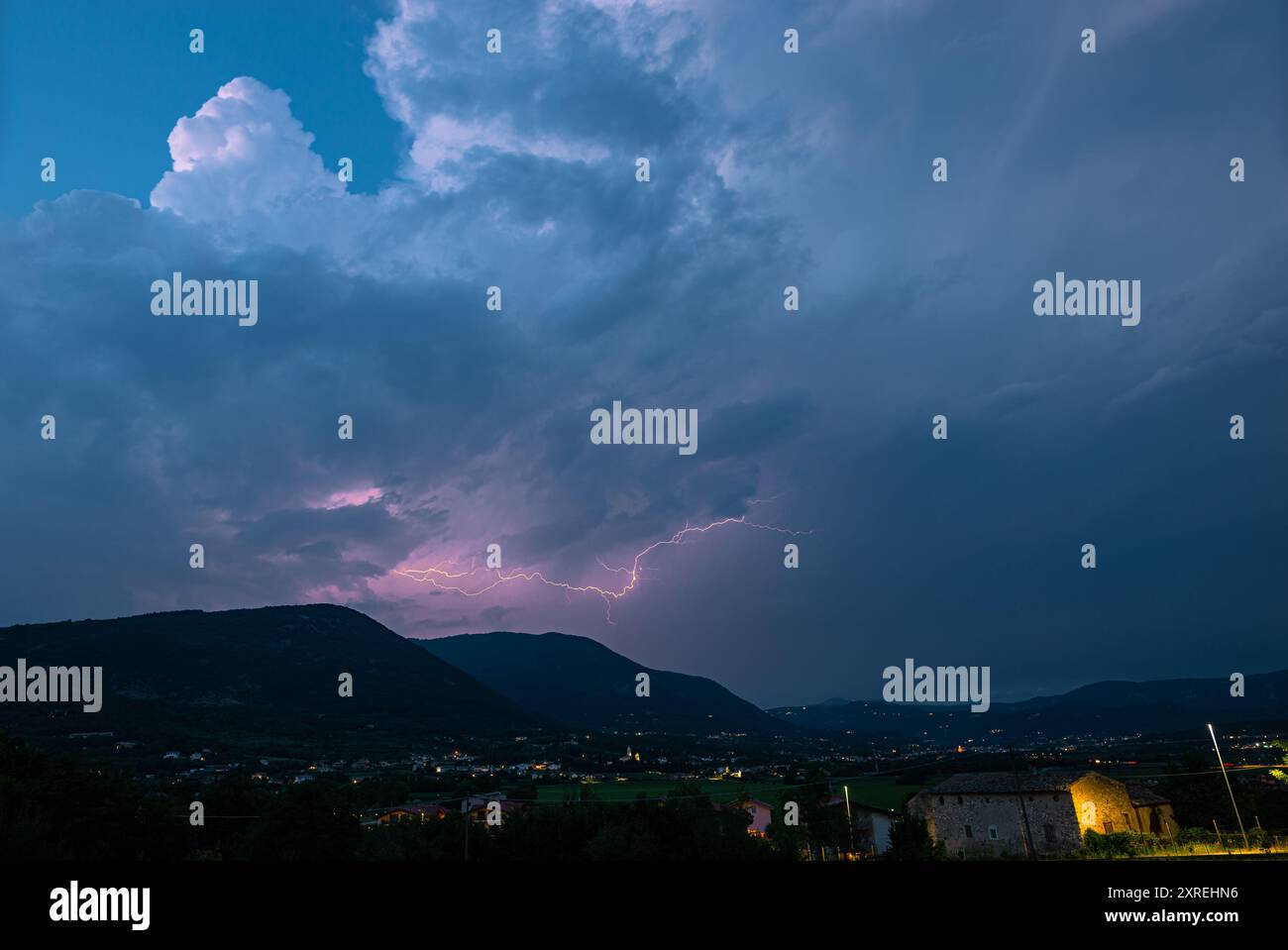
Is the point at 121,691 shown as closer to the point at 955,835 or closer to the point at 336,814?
the point at 336,814

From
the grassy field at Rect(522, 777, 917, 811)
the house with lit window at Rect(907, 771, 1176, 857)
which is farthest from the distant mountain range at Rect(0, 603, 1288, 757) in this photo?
the house with lit window at Rect(907, 771, 1176, 857)

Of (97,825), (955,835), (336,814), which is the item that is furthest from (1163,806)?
(97,825)

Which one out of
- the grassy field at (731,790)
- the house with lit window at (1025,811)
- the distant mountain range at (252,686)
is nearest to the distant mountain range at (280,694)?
the distant mountain range at (252,686)

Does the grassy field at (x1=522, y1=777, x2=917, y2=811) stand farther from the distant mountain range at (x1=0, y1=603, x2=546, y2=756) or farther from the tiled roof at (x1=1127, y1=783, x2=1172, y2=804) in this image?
the distant mountain range at (x1=0, y1=603, x2=546, y2=756)

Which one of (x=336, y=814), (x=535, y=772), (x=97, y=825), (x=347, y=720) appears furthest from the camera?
(x=347, y=720)
